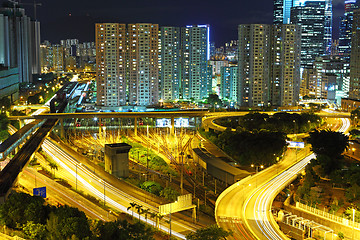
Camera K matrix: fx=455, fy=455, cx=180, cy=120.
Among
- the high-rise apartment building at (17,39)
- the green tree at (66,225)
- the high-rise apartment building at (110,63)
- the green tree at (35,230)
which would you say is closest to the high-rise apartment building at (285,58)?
the high-rise apartment building at (110,63)

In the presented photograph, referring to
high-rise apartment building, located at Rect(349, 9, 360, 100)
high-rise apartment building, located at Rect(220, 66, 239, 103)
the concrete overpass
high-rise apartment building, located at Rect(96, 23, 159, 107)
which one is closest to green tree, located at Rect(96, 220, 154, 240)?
the concrete overpass

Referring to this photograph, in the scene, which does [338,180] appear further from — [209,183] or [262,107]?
[262,107]

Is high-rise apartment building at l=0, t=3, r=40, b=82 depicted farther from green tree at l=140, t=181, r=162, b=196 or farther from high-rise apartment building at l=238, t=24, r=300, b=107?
green tree at l=140, t=181, r=162, b=196

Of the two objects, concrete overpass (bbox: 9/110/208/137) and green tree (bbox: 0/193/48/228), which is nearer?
green tree (bbox: 0/193/48/228)

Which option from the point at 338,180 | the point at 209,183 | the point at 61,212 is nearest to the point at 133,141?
Result: the point at 209,183

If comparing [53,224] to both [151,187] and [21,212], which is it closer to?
[21,212]

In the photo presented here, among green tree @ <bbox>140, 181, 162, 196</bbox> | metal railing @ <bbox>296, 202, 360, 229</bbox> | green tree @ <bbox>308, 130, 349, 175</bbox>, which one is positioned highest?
green tree @ <bbox>308, 130, 349, 175</bbox>

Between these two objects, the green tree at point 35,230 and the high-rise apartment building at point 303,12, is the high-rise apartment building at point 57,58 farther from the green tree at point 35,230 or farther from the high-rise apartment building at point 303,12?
the green tree at point 35,230
